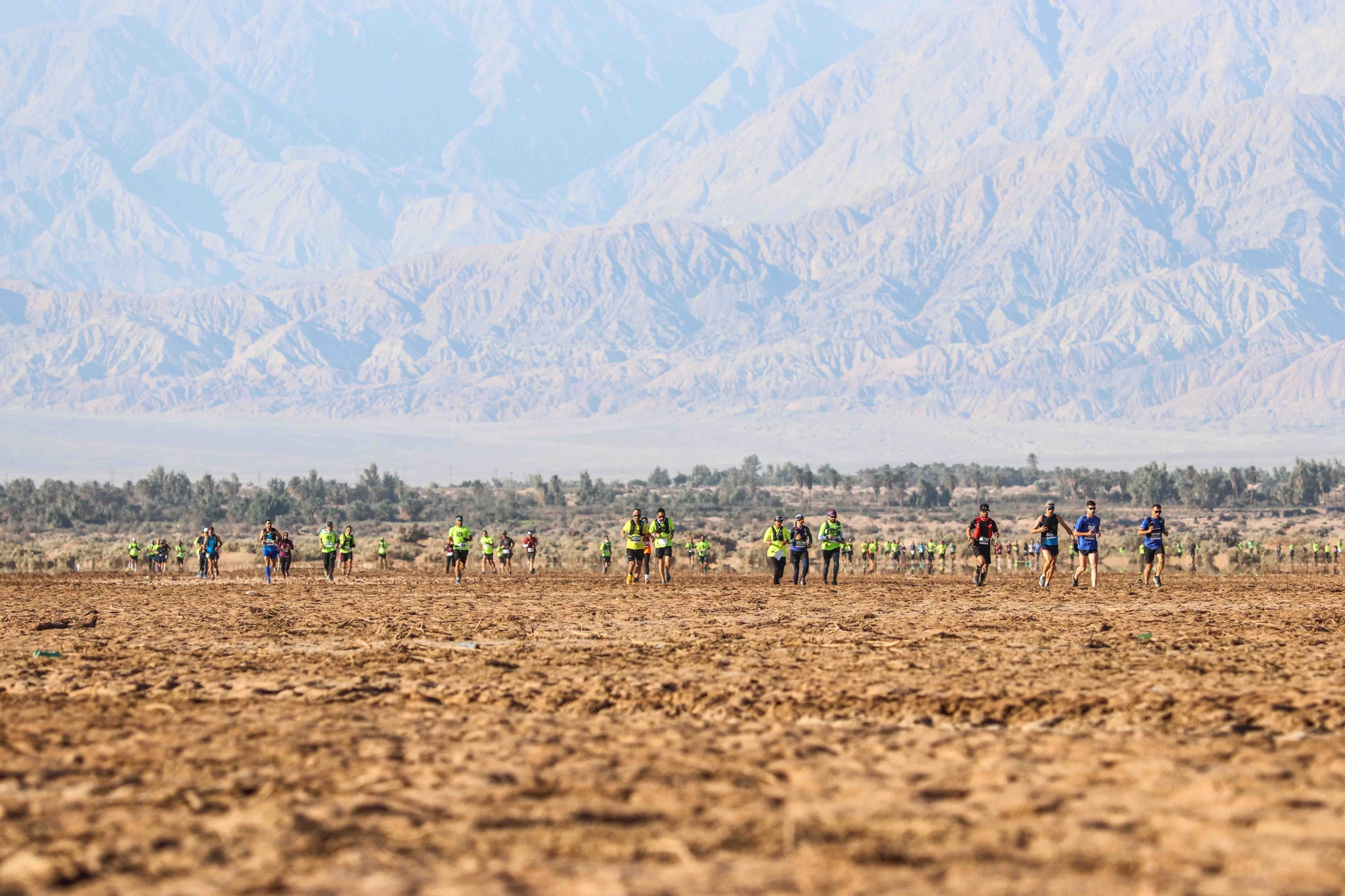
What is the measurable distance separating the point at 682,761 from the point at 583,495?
91.5 metres

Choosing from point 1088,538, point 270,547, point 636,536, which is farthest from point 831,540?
point 270,547

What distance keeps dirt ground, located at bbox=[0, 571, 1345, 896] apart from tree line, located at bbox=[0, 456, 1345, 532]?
67.3m

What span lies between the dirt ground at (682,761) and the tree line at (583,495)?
6730cm

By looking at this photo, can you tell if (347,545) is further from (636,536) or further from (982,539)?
(982,539)

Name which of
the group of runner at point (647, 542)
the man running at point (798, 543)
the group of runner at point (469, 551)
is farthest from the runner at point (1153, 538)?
the group of runner at point (469, 551)

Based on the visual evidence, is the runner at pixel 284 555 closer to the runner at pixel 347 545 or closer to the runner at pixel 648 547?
the runner at pixel 347 545

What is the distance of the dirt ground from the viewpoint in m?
7.23

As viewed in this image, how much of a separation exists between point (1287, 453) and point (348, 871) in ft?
615

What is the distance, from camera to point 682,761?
9508mm

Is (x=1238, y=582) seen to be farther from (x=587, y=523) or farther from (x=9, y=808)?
(x=587, y=523)

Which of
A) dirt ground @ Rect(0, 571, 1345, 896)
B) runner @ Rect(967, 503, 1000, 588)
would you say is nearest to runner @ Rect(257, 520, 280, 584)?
runner @ Rect(967, 503, 1000, 588)

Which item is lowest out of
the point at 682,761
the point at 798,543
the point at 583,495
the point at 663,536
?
the point at 682,761

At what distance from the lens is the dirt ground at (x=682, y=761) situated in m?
7.23

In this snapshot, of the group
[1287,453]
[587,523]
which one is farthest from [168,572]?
[1287,453]
